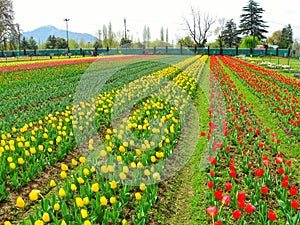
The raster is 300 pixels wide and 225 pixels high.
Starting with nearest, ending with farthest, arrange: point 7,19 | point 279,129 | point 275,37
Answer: point 279,129 < point 7,19 < point 275,37

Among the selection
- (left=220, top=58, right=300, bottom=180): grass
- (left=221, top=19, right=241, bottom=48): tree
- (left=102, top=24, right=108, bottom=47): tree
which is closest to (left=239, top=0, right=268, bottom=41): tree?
(left=221, top=19, right=241, bottom=48): tree

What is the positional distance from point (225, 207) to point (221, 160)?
163cm

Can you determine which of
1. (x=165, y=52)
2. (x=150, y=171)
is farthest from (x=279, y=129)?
(x=165, y=52)

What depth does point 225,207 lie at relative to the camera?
13.1 feet

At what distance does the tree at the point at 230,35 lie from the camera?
82850 mm

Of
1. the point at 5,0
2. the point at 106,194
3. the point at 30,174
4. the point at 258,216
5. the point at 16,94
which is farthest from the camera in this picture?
the point at 5,0

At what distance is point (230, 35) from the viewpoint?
84312mm

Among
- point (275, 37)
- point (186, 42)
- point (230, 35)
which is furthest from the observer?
point (186, 42)

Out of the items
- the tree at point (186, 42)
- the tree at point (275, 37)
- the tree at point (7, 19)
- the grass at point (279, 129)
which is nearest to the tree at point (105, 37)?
the tree at point (186, 42)

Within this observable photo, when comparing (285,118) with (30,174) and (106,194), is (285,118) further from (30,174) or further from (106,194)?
(30,174)

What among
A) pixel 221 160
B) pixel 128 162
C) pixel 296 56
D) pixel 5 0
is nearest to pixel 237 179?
pixel 221 160

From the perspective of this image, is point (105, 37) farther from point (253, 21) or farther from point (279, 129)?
point (279, 129)

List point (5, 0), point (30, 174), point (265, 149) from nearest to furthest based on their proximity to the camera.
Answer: point (30, 174)
point (265, 149)
point (5, 0)

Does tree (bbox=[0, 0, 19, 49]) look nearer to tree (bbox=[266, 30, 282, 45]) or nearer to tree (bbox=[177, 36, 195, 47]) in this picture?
tree (bbox=[177, 36, 195, 47])
